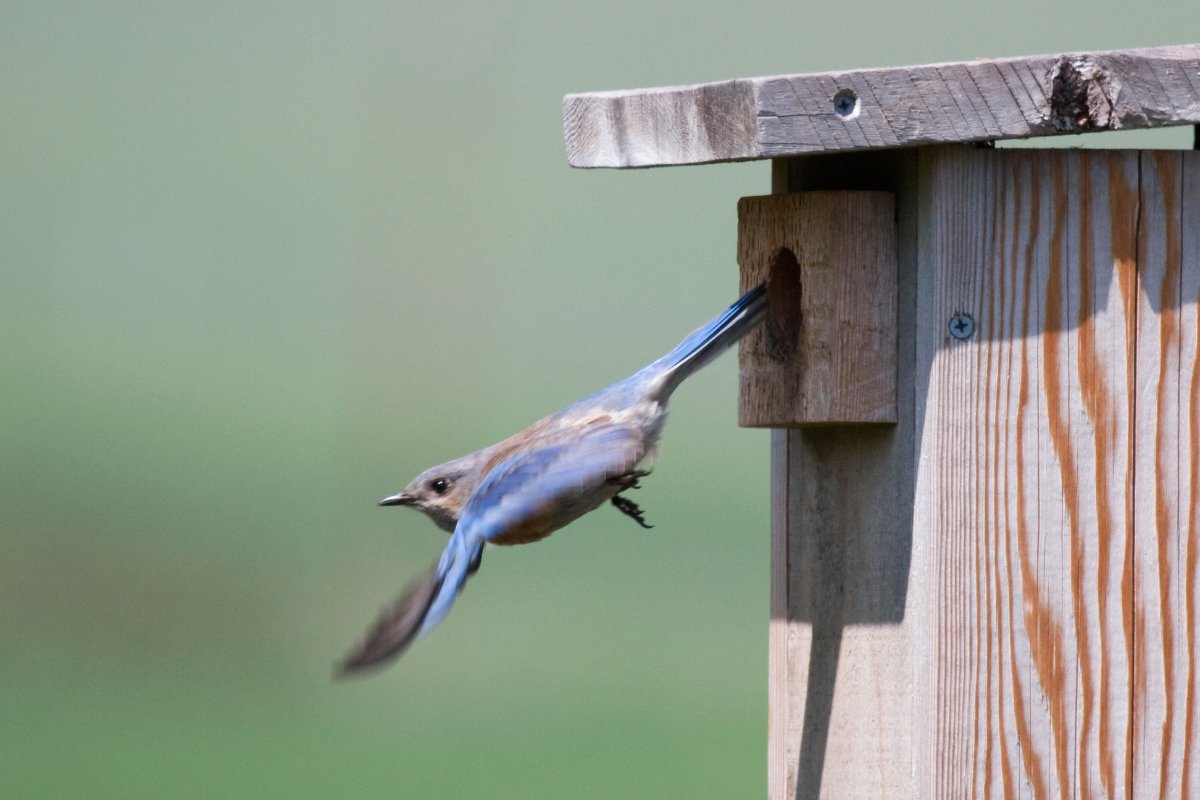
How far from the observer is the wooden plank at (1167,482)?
2662 millimetres

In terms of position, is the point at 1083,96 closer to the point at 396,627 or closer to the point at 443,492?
the point at 396,627

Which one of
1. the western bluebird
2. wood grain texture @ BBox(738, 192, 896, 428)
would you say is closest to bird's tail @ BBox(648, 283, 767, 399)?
the western bluebird

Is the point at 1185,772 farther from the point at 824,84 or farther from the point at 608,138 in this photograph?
the point at 608,138

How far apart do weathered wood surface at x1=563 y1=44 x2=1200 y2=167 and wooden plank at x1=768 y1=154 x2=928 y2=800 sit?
228mm

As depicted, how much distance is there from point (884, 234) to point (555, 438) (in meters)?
0.88

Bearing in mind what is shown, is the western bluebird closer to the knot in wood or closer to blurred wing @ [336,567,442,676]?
blurred wing @ [336,567,442,676]

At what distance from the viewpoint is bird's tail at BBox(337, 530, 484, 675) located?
9.44ft

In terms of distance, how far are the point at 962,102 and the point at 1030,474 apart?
0.59 m

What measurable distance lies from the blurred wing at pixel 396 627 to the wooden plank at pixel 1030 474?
0.87 metres

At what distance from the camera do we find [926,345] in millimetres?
2779

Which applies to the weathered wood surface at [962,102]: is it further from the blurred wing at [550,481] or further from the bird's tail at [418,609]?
the bird's tail at [418,609]

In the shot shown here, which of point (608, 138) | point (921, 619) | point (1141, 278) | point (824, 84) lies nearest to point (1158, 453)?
point (1141, 278)

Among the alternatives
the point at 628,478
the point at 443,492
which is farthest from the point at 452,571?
the point at 443,492

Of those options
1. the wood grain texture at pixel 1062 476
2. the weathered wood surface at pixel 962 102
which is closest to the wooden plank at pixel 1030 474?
the wood grain texture at pixel 1062 476
